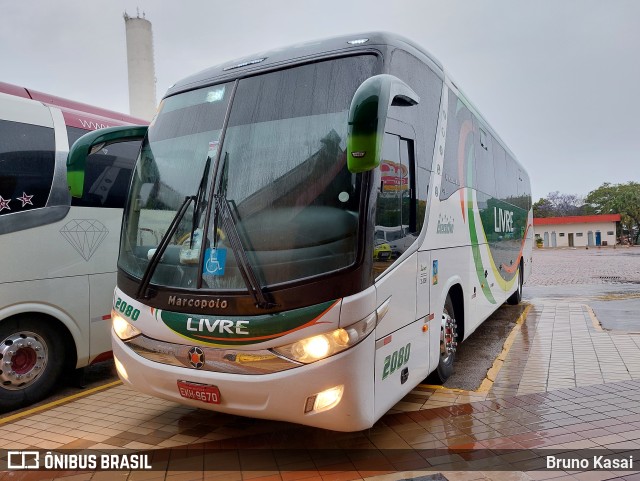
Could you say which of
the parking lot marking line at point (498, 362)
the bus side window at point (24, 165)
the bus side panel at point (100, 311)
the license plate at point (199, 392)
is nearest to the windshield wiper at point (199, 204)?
the license plate at point (199, 392)

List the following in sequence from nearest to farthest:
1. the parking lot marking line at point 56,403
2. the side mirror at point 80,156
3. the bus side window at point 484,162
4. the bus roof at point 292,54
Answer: the bus roof at point 292,54 < the side mirror at point 80,156 < the parking lot marking line at point 56,403 < the bus side window at point 484,162

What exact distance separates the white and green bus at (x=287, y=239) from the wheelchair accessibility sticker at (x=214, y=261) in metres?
0.01

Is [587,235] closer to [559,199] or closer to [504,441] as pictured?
[559,199]

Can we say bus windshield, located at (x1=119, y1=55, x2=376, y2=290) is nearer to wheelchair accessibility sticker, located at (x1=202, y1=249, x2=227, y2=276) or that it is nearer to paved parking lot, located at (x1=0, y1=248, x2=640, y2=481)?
wheelchair accessibility sticker, located at (x1=202, y1=249, x2=227, y2=276)

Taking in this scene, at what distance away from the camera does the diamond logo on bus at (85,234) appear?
18.2 feet

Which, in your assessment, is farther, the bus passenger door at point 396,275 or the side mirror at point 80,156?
the side mirror at point 80,156

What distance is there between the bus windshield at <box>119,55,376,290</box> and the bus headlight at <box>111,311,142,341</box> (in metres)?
0.41

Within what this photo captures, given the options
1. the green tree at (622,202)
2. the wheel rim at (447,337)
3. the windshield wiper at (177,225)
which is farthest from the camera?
the green tree at (622,202)

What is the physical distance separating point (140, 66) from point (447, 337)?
121ft

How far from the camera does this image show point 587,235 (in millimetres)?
73000

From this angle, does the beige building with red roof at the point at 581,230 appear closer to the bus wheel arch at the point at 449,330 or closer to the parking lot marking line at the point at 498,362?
the parking lot marking line at the point at 498,362

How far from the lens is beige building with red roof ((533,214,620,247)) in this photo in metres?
72.1

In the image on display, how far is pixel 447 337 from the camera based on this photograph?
5574 millimetres

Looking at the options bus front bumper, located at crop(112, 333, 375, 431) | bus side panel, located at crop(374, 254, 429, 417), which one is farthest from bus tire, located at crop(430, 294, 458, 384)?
bus front bumper, located at crop(112, 333, 375, 431)
